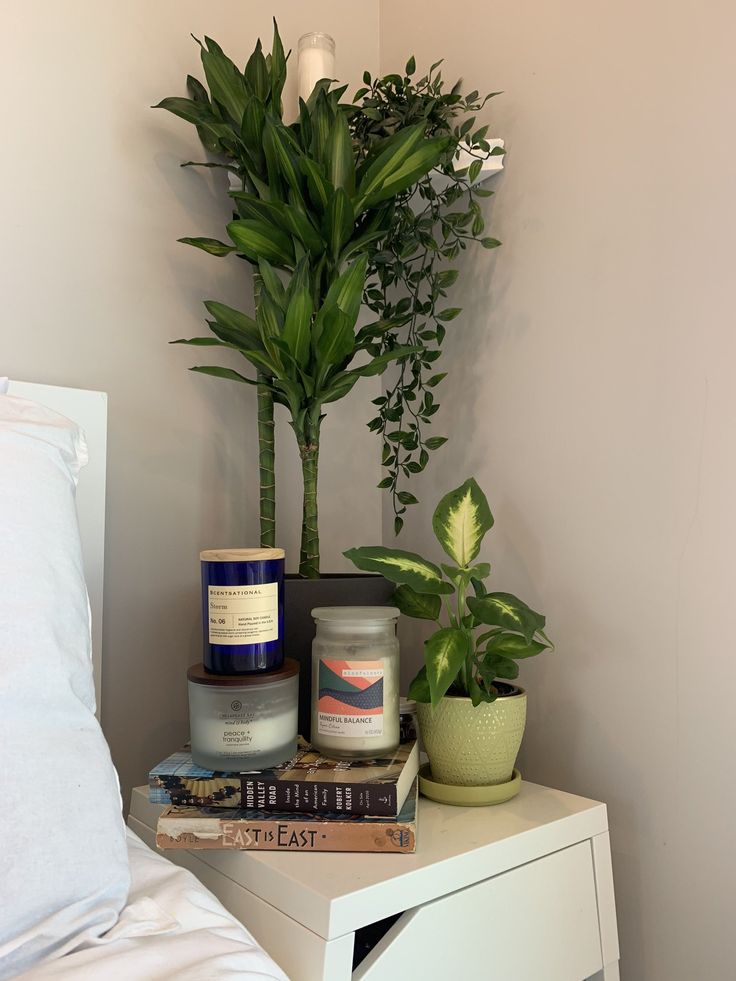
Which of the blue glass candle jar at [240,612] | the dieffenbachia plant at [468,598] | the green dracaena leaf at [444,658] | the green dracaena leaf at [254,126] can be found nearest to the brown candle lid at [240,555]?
the blue glass candle jar at [240,612]

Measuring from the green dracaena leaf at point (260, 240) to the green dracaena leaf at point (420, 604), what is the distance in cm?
48

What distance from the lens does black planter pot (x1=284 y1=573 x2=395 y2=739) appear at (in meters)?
1.03

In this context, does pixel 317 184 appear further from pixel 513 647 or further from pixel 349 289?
pixel 513 647

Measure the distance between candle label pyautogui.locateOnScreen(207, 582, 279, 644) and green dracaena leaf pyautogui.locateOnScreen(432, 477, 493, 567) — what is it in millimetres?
238

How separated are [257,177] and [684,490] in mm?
711

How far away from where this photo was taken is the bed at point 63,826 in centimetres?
52

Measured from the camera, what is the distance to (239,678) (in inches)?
33.6

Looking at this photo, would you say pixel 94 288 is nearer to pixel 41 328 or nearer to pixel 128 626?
pixel 41 328

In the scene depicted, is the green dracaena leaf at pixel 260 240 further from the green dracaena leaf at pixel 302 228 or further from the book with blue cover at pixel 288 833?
the book with blue cover at pixel 288 833

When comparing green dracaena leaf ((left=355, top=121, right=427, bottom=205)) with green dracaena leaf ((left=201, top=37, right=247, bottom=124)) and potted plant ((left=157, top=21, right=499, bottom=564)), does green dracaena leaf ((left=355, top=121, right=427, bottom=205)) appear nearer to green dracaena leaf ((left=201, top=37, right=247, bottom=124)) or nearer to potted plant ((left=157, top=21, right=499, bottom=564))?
potted plant ((left=157, top=21, right=499, bottom=564))

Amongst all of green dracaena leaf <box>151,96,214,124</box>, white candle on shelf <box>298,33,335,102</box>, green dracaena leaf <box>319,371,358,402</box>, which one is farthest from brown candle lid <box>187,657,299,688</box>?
white candle on shelf <box>298,33,335,102</box>

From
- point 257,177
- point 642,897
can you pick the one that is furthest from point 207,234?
point 642,897

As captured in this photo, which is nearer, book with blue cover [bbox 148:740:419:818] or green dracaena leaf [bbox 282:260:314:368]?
book with blue cover [bbox 148:740:419:818]

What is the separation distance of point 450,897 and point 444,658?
0.24m
